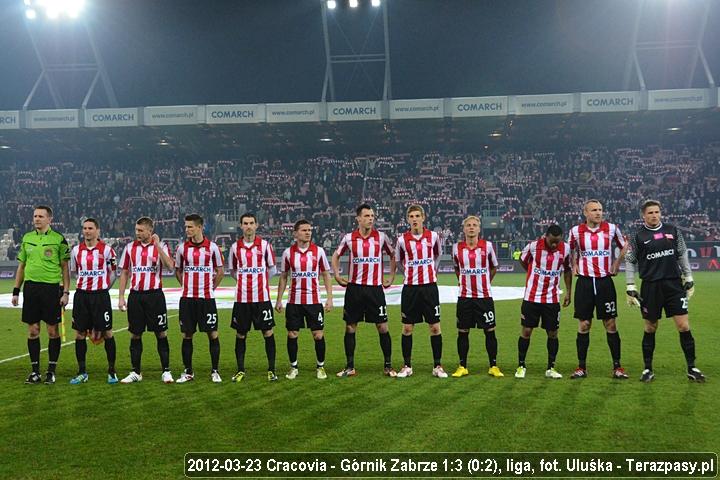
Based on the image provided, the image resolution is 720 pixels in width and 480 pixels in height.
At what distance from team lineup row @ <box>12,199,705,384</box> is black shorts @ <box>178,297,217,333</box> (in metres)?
0.01

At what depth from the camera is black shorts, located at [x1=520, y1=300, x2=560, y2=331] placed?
759 cm

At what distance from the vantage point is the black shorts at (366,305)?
7859 millimetres

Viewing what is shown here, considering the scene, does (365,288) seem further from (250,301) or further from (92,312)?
(92,312)

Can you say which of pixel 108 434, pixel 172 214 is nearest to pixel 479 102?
pixel 172 214

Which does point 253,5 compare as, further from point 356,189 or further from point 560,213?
point 560,213

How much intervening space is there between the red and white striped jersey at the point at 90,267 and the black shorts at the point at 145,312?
0.49 metres

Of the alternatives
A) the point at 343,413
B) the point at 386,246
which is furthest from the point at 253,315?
the point at 343,413

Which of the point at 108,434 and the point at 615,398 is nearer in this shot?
the point at 108,434

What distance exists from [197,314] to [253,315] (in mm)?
675

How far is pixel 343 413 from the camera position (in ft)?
19.2

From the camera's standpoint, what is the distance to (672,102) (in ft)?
98.4

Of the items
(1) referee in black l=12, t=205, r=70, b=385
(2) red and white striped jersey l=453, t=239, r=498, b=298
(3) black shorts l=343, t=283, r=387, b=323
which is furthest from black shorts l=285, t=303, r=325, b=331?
(1) referee in black l=12, t=205, r=70, b=385

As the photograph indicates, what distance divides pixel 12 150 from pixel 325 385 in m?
36.5
